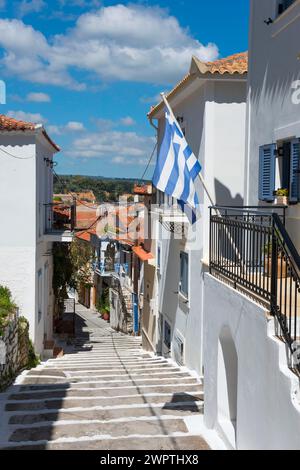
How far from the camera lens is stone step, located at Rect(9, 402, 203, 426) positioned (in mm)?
10023

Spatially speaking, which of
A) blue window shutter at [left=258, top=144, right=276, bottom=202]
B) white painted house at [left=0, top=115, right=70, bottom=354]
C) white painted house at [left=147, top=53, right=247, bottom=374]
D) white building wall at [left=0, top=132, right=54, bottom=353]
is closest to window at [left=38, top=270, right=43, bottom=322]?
white painted house at [left=0, top=115, right=70, bottom=354]

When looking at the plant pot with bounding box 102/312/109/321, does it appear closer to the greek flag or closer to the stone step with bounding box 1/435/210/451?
the greek flag

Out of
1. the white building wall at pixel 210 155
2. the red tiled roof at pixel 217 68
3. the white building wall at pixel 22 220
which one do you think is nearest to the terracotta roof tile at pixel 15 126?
the white building wall at pixel 22 220

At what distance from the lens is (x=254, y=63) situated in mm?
10836

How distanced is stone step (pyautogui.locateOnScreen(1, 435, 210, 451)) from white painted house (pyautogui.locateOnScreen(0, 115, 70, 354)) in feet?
26.9

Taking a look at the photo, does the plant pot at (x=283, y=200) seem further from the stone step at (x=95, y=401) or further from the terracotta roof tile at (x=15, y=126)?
the terracotta roof tile at (x=15, y=126)

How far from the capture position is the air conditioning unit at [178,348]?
56.0 feet

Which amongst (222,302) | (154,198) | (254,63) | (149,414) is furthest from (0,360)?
(154,198)

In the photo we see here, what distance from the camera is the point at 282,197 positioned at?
9344mm

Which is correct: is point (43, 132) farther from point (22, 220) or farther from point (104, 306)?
point (104, 306)

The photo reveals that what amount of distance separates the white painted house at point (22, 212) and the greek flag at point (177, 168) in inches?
232

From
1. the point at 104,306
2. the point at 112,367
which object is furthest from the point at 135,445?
the point at 104,306

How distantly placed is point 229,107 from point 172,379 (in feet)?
24.1

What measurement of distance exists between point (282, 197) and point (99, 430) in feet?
17.1
